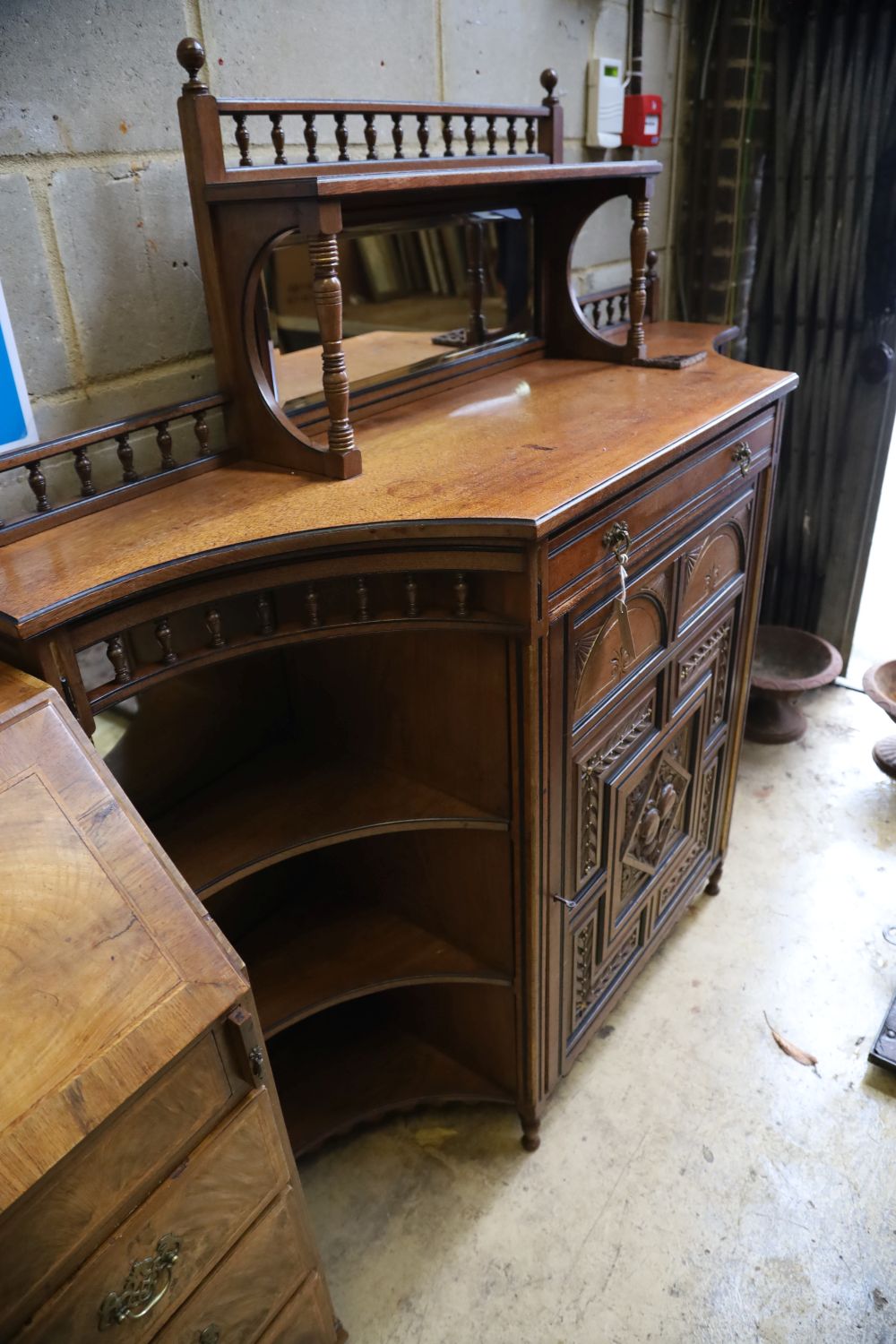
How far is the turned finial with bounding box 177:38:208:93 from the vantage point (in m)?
1.09

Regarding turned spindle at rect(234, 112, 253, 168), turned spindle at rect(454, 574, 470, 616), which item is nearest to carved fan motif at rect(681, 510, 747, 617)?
turned spindle at rect(454, 574, 470, 616)

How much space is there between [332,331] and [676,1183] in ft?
5.01

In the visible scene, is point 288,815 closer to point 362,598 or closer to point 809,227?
Result: point 362,598

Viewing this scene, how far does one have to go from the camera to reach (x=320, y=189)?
1.04 meters

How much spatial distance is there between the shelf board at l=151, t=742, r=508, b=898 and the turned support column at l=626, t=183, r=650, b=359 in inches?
35.8

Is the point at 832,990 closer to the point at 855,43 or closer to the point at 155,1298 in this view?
the point at 155,1298

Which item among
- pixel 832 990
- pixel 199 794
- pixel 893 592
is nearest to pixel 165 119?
pixel 199 794

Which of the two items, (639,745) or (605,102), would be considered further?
(605,102)

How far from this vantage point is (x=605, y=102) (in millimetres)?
1972

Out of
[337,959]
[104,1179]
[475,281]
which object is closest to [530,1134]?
[337,959]

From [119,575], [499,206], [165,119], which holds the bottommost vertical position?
A: [119,575]

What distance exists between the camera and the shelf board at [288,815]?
1.28 meters

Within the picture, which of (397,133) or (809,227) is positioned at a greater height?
(397,133)

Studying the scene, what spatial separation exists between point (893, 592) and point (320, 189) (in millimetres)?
2805
